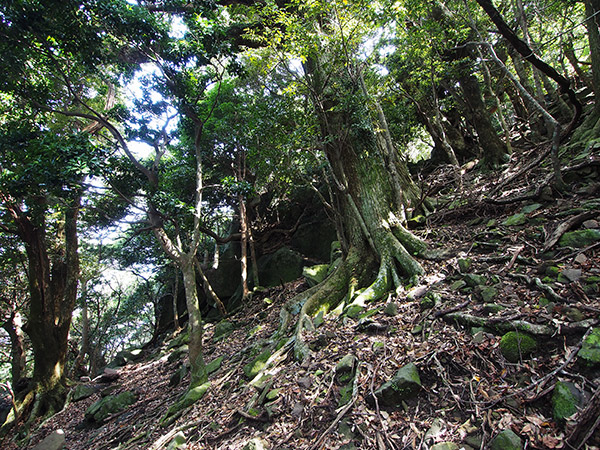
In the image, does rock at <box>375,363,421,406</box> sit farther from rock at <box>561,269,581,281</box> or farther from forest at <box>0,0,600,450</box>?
rock at <box>561,269,581,281</box>

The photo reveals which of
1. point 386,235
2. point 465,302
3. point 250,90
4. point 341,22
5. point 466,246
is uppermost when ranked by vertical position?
point 250,90

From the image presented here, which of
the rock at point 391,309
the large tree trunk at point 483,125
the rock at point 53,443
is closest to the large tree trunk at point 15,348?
the rock at point 53,443

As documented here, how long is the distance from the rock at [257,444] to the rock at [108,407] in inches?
249

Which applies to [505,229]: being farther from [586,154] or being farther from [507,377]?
[507,377]

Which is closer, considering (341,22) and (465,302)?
(465,302)

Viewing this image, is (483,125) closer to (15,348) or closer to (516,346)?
(516,346)

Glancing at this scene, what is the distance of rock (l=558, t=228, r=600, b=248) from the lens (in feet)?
11.0

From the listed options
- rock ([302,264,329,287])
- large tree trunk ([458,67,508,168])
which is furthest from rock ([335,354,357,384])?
large tree trunk ([458,67,508,168])

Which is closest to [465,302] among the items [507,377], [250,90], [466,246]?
[507,377]

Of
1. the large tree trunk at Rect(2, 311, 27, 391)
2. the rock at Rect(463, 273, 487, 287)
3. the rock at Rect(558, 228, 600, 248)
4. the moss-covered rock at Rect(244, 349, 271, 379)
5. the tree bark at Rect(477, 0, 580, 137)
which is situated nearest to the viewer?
the rock at Rect(558, 228, 600, 248)

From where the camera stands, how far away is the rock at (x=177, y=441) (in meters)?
3.44

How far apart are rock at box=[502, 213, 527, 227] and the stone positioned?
2.78 m

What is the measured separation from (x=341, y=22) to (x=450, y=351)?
6.58 m

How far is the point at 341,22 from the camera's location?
5902 mm
